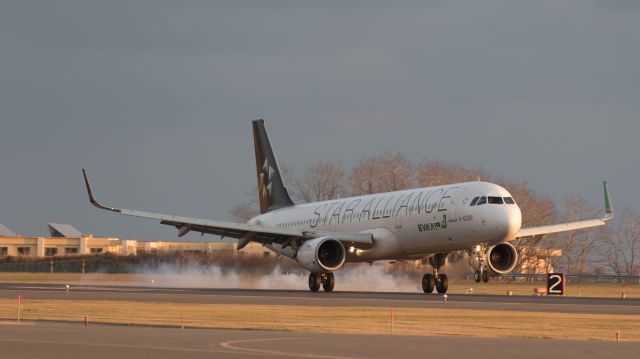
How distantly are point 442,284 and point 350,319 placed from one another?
70.8 ft

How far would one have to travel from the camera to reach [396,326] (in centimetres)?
3017

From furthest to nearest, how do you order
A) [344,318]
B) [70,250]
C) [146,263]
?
[70,250]
[146,263]
[344,318]

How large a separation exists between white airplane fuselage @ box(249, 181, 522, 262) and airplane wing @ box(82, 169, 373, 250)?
83 centimetres

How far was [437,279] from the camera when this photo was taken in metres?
54.6

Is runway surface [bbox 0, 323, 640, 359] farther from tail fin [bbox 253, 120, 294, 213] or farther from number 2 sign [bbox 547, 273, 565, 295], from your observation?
tail fin [bbox 253, 120, 294, 213]

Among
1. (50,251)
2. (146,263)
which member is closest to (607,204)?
(146,263)

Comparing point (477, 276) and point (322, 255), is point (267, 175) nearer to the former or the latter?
point (322, 255)

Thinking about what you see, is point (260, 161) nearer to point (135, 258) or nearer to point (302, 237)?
point (302, 237)

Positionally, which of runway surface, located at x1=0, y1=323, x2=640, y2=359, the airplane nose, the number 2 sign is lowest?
runway surface, located at x1=0, y1=323, x2=640, y2=359

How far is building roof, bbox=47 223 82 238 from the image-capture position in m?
140

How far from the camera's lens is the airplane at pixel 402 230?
165ft

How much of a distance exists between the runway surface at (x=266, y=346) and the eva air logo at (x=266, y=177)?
140ft

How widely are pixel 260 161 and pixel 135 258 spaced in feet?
79.0

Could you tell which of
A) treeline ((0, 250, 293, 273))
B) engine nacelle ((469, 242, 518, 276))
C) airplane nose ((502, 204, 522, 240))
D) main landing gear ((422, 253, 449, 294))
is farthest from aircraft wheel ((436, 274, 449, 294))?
treeline ((0, 250, 293, 273))
